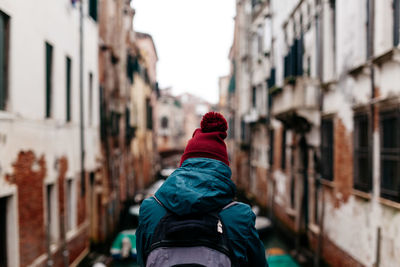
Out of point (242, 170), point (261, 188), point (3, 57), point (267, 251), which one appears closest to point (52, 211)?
point (3, 57)

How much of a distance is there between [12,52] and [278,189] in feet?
37.7

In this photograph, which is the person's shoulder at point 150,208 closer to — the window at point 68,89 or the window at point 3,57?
the window at point 3,57

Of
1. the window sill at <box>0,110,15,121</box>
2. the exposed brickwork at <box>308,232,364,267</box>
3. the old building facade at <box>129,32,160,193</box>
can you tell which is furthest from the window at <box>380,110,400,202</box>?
the old building facade at <box>129,32,160,193</box>

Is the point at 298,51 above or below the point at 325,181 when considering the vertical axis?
above

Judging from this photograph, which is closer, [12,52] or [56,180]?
[12,52]

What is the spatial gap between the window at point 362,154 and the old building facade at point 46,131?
585 centimetres

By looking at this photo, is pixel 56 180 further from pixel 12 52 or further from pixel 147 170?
pixel 147 170

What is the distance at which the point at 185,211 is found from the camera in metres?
1.71

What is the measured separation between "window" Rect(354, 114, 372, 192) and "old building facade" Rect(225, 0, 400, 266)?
0.02 metres

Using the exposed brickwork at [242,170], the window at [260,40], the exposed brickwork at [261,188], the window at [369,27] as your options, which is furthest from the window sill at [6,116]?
the exposed brickwork at [242,170]

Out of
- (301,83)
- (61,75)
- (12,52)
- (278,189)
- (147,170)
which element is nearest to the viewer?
(12,52)

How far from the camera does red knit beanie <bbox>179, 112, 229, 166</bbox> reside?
78.3 inches

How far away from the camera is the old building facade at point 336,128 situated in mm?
6738

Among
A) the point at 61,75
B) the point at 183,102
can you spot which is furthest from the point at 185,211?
the point at 183,102
